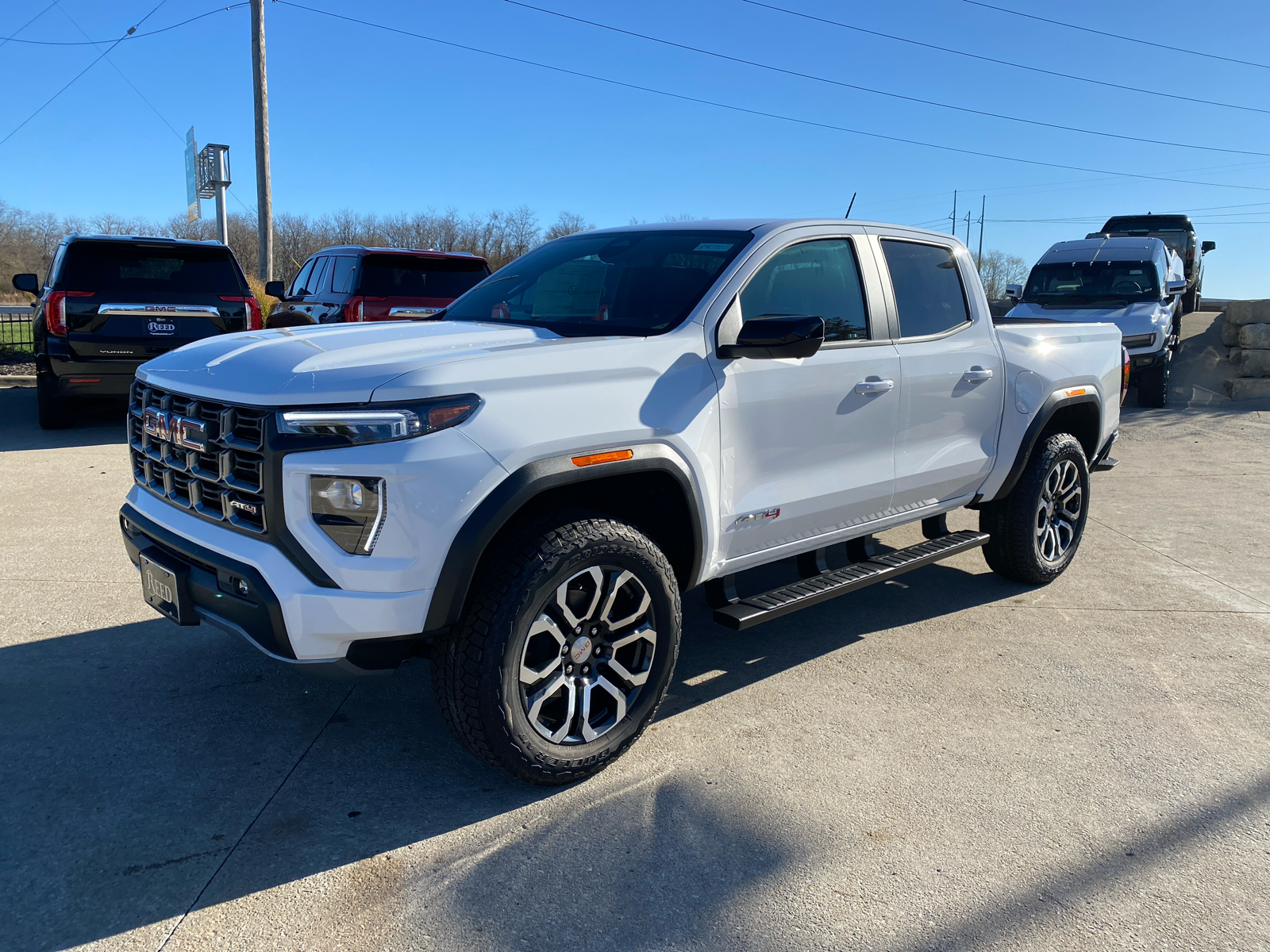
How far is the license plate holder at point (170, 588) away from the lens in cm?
306

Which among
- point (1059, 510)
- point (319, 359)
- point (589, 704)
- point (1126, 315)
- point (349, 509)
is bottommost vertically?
point (589, 704)

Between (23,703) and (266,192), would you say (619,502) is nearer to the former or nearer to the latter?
(23,703)

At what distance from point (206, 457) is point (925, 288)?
3347 millimetres

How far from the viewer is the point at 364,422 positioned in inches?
108

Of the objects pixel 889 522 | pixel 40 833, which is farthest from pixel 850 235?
pixel 40 833

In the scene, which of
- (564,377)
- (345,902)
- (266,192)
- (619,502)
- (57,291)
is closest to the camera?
(345,902)

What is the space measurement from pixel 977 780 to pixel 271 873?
7.61 ft

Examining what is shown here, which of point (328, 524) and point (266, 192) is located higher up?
point (266, 192)

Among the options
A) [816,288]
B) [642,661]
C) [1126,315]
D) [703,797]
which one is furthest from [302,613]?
[1126,315]

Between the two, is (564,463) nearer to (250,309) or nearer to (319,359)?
(319,359)

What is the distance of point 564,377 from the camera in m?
3.09

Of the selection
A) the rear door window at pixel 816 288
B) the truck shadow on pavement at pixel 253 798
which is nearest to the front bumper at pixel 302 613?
the truck shadow on pavement at pixel 253 798

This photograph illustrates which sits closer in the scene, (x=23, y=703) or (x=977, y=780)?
(x=977, y=780)

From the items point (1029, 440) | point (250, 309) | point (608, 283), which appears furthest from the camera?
point (250, 309)
